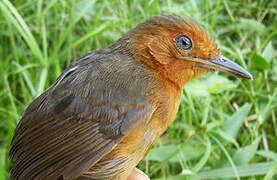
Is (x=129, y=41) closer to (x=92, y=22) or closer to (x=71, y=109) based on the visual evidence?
(x=71, y=109)

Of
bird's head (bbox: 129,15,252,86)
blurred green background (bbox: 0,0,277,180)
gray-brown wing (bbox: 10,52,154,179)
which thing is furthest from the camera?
blurred green background (bbox: 0,0,277,180)

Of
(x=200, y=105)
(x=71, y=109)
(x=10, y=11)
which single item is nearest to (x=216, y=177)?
(x=200, y=105)

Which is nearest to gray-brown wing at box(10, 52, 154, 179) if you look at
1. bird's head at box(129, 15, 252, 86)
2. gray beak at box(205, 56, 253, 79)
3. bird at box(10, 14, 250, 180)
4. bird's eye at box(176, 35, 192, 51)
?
bird at box(10, 14, 250, 180)

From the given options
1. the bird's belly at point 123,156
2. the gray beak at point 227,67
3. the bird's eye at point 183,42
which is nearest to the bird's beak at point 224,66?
the gray beak at point 227,67

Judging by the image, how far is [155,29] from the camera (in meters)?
2.40

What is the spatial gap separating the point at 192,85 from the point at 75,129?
3.57 feet

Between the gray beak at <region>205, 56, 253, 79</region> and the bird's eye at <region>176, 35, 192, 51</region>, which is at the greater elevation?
the bird's eye at <region>176, 35, 192, 51</region>

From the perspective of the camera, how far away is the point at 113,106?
223 centimetres

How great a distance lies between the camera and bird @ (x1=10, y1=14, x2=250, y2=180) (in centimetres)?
218

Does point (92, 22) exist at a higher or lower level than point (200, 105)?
higher

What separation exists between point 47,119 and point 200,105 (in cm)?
142

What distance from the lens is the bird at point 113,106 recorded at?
2182mm

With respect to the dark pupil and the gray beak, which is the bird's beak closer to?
the gray beak

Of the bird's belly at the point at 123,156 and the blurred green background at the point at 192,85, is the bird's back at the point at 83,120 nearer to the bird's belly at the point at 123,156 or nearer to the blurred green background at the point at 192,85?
the bird's belly at the point at 123,156
